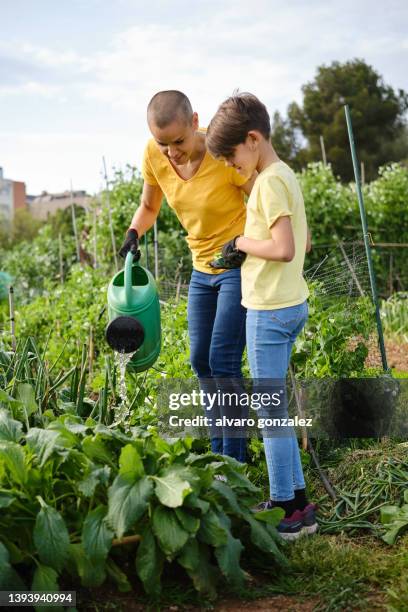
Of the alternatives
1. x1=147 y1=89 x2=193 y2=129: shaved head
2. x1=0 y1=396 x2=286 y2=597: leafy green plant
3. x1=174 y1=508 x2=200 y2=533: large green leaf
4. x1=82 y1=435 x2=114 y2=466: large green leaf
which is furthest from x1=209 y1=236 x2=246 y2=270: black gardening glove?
x1=174 y1=508 x2=200 y2=533: large green leaf

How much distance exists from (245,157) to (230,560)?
112cm

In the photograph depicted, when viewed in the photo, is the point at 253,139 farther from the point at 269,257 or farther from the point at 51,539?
the point at 51,539

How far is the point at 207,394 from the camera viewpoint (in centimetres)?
262

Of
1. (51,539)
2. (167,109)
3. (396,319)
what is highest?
(167,109)

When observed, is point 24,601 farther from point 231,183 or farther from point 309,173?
point 309,173

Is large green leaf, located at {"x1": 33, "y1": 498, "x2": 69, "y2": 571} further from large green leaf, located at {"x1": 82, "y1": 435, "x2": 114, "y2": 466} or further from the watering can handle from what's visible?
the watering can handle

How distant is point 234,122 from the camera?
7.16 feet

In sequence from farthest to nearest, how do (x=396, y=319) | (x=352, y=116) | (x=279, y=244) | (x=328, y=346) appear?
1. (x=352, y=116)
2. (x=396, y=319)
3. (x=328, y=346)
4. (x=279, y=244)

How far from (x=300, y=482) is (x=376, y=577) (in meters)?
0.40

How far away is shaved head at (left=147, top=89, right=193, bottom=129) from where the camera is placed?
2316 mm

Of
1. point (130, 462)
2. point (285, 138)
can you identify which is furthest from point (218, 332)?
point (285, 138)

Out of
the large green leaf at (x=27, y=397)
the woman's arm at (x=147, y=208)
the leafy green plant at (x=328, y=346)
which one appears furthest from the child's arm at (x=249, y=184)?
the large green leaf at (x=27, y=397)

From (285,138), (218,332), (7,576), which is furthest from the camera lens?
(285,138)

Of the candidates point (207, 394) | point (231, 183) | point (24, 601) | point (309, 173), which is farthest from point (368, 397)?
point (309, 173)
